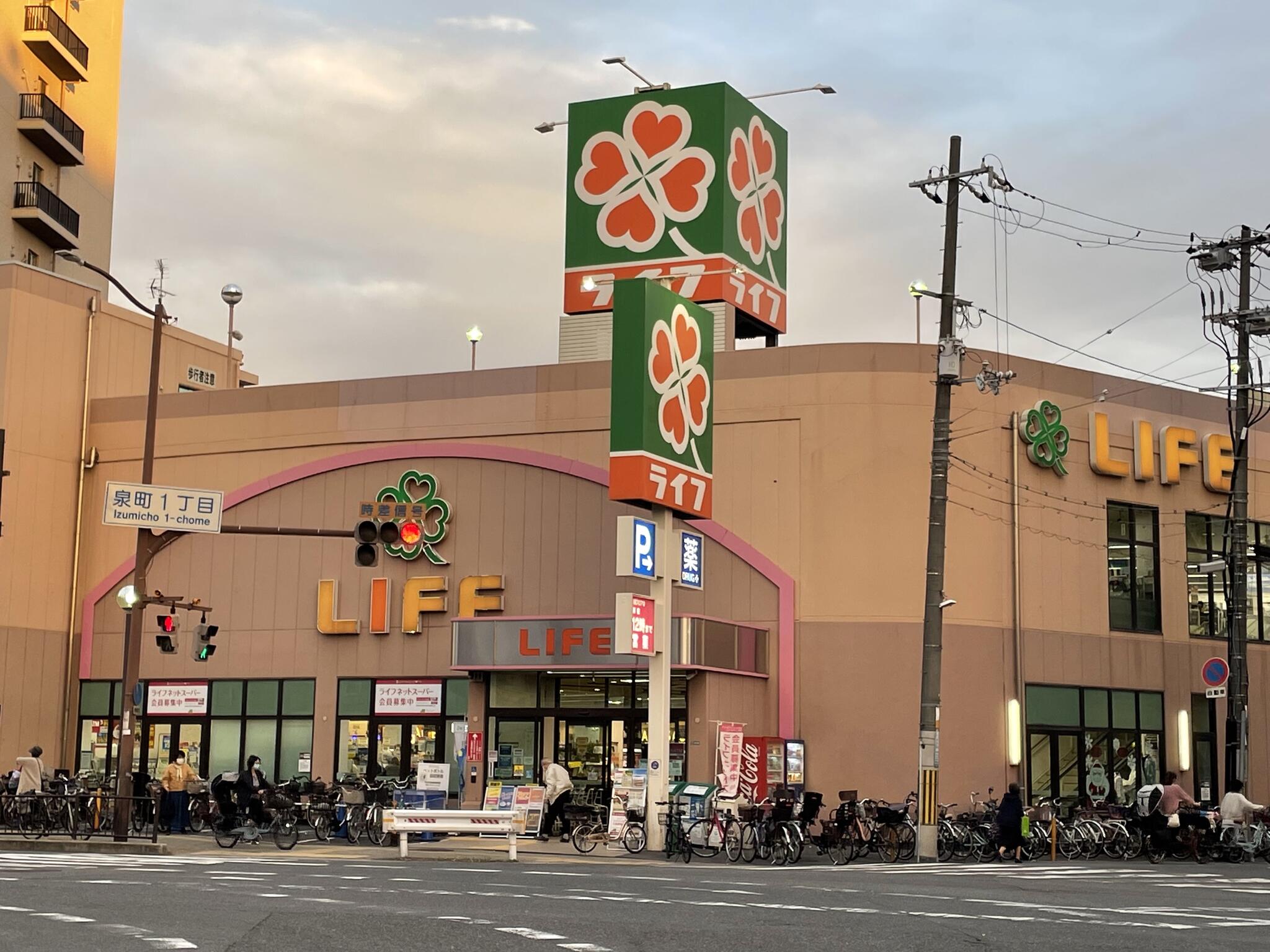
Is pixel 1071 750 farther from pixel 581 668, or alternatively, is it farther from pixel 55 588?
pixel 55 588

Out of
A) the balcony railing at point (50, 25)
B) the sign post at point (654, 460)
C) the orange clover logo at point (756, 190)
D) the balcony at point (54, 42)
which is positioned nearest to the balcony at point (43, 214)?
the balcony at point (54, 42)

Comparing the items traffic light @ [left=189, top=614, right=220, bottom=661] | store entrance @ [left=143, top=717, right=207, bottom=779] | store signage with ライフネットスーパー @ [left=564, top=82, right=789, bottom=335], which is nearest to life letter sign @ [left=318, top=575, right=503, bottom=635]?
store entrance @ [left=143, top=717, right=207, bottom=779]

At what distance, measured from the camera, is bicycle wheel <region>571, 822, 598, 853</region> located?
30.7 metres

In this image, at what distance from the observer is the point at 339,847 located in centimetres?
3148

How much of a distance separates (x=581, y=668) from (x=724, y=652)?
3.17 metres

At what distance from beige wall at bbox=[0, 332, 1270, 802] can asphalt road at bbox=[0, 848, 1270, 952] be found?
9643 millimetres

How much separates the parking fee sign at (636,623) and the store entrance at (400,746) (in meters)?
9.86

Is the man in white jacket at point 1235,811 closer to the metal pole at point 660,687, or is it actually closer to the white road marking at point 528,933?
the metal pole at point 660,687

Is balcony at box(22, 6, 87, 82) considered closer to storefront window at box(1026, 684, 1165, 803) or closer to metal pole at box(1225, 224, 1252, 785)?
storefront window at box(1026, 684, 1165, 803)

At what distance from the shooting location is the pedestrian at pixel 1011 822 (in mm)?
30078

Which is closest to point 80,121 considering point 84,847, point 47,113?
point 47,113

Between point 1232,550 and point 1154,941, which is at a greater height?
point 1232,550

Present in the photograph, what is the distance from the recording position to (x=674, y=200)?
39.8 metres

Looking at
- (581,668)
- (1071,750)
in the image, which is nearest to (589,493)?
(581,668)
